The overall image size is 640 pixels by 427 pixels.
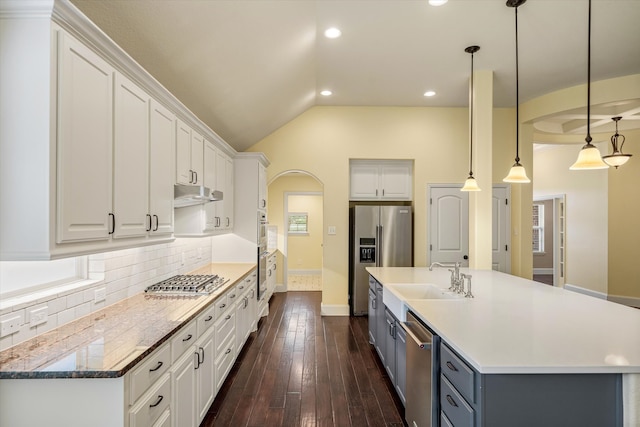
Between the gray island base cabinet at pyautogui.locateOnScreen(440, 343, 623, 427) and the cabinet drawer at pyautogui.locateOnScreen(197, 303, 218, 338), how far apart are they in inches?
66.2

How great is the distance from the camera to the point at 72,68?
1382mm

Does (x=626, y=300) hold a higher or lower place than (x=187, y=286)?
lower

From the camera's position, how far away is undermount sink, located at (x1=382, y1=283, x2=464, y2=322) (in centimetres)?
247

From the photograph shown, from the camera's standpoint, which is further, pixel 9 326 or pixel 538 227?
pixel 538 227

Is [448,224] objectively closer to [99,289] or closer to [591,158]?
[591,158]

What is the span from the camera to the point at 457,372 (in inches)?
60.4

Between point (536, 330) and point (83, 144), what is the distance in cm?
238

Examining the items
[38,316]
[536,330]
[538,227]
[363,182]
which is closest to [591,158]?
[536,330]

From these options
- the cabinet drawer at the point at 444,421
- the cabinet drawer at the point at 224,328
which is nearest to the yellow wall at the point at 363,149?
the cabinet drawer at the point at 224,328

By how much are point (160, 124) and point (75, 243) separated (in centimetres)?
109

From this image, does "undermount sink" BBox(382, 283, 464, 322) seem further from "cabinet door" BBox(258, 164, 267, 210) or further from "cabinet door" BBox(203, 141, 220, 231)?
"cabinet door" BBox(258, 164, 267, 210)

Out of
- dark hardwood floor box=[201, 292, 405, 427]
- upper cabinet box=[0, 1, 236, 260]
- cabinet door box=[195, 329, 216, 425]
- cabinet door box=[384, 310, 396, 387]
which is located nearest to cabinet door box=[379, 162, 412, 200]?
Answer: dark hardwood floor box=[201, 292, 405, 427]

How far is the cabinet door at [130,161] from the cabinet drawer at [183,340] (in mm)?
621

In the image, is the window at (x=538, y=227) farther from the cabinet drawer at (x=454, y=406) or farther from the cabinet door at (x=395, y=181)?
the cabinet drawer at (x=454, y=406)
